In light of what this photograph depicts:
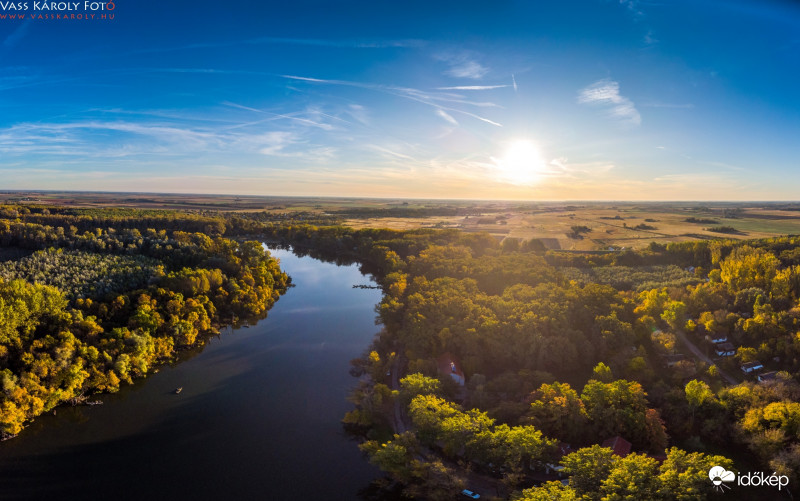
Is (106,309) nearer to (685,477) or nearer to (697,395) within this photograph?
(685,477)

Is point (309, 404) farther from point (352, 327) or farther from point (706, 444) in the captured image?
point (706, 444)

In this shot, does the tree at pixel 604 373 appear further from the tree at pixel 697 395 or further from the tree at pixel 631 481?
the tree at pixel 631 481

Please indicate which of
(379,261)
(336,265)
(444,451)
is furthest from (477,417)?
(336,265)

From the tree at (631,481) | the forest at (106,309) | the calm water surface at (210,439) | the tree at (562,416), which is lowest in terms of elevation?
the calm water surface at (210,439)

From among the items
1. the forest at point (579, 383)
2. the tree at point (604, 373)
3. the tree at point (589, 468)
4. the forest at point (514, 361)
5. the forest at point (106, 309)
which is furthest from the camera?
the tree at point (604, 373)

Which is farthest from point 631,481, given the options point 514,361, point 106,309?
point 106,309

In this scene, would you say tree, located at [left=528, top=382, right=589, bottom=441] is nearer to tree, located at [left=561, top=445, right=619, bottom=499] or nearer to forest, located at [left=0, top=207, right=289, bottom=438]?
tree, located at [left=561, top=445, right=619, bottom=499]

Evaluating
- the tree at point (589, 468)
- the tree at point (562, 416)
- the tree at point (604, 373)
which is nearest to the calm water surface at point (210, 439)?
the tree at point (562, 416)
